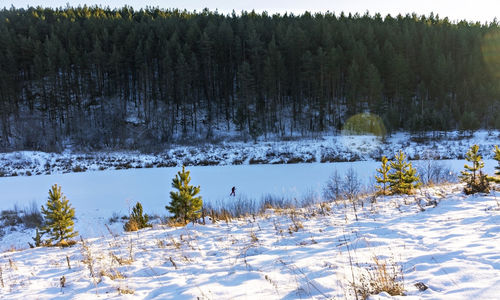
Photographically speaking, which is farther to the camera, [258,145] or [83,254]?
[258,145]

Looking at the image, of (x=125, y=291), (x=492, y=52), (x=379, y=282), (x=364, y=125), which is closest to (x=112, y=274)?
(x=125, y=291)

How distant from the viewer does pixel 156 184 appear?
18594 mm

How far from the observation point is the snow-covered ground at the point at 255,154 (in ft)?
79.3

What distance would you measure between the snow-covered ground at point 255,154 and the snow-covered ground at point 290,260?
20.7 m

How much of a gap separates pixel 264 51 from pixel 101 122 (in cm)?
2588

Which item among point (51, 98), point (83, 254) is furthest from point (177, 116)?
point (83, 254)

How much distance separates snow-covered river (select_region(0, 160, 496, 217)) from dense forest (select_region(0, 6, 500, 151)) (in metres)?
12.0

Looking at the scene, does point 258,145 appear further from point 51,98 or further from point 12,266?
point 51,98

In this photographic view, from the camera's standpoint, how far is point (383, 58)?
40562mm

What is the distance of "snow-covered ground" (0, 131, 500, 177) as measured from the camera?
24172 mm

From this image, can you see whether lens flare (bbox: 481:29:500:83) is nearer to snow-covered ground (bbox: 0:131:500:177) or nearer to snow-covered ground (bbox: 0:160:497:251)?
snow-covered ground (bbox: 0:131:500:177)

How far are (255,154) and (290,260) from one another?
23815 mm

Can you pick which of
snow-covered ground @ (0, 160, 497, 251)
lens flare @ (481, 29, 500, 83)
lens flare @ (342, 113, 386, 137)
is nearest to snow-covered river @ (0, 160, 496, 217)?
snow-covered ground @ (0, 160, 497, 251)

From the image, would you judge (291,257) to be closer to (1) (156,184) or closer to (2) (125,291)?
(2) (125,291)
